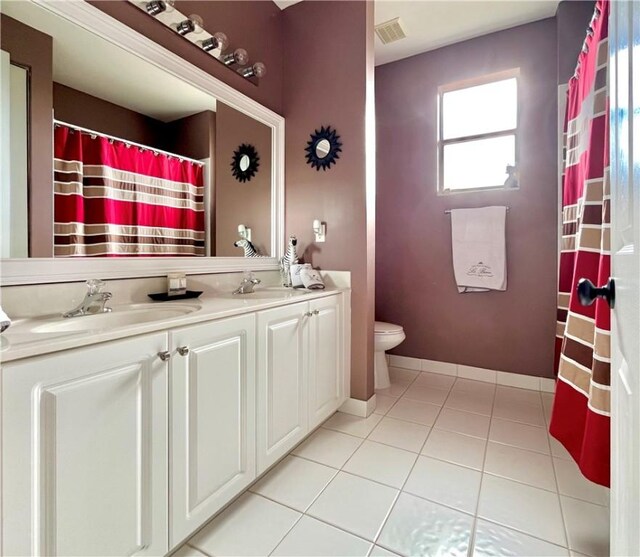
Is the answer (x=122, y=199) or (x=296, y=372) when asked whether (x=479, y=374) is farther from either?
(x=122, y=199)

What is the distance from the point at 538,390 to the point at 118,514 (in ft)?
8.90

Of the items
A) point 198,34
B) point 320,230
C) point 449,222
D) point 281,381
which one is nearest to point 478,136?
point 449,222

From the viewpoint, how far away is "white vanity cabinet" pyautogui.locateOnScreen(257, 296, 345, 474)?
1377mm

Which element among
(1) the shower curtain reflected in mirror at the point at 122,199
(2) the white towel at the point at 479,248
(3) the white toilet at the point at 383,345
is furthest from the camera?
(2) the white towel at the point at 479,248

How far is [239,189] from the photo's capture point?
1981 millimetres

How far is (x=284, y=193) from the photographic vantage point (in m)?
2.29

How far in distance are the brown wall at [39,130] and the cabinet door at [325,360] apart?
1.14 m

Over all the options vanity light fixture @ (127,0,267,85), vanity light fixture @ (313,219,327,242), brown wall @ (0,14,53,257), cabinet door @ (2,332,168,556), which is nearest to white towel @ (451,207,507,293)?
vanity light fixture @ (313,219,327,242)

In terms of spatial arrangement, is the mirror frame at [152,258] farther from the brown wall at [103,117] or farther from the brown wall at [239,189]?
the brown wall at [103,117]

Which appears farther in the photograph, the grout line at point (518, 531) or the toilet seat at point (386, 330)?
the toilet seat at point (386, 330)

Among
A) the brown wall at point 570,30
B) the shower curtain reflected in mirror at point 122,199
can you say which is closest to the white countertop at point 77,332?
the shower curtain reflected in mirror at point 122,199

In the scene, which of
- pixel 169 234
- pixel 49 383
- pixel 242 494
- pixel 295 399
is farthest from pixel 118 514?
pixel 169 234

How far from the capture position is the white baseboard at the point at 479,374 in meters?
2.44

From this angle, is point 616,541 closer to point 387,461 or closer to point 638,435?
point 638,435
